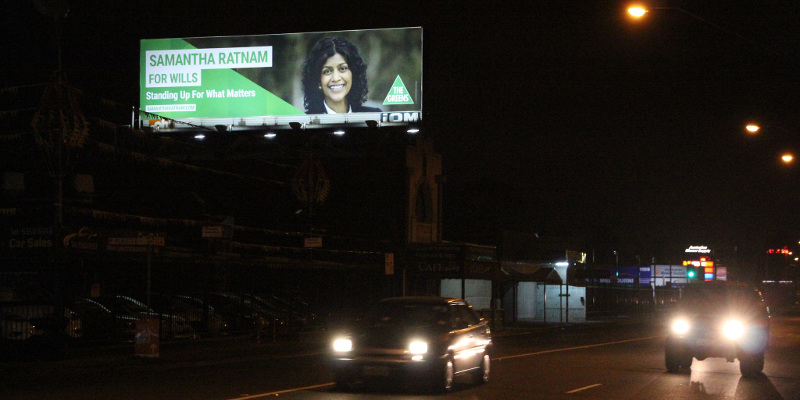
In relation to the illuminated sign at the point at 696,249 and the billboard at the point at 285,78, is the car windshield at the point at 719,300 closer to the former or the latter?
the billboard at the point at 285,78

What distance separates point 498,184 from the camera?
118 metres

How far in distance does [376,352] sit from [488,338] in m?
2.98

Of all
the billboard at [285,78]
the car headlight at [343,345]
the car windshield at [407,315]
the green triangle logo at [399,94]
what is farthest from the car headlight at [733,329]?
the green triangle logo at [399,94]

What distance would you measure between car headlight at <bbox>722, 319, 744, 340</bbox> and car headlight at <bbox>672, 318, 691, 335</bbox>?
2.36 feet

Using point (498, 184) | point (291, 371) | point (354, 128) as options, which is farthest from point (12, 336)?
point (498, 184)

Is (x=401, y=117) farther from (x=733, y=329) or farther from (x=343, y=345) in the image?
(x=343, y=345)

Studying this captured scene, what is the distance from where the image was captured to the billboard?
139 ft

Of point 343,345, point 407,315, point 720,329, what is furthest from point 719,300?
point 343,345

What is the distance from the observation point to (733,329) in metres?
18.4

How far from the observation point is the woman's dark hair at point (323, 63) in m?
42.7

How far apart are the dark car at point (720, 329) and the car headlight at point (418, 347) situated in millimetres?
7182

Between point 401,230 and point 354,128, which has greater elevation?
point 354,128

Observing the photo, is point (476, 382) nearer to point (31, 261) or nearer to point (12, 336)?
point (12, 336)

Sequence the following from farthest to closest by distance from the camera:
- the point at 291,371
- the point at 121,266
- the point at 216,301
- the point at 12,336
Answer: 1. the point at 121,266
2. the point at 216,301
3. the point at 12,336
4. the point at 291,371
